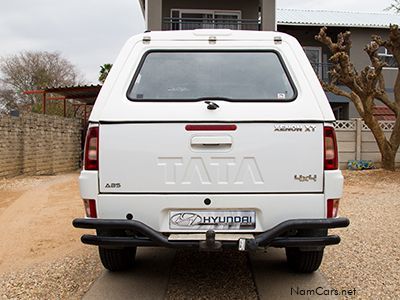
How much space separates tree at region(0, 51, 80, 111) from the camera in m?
27.5

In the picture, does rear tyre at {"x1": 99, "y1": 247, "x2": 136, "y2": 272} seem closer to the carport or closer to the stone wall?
the stone wall

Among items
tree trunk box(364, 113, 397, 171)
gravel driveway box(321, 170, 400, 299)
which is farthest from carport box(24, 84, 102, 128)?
gravel driveway box(321, 170, 400, 299)

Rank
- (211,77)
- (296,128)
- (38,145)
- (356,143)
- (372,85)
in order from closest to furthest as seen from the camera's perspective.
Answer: (296,128) < (211,77) < (372,85) < (38,145) < (356,143)

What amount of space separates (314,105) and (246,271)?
191cm

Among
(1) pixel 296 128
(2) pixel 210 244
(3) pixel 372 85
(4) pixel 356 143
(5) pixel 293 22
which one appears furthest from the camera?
(5) pixel 293 22

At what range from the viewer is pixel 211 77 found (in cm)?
348

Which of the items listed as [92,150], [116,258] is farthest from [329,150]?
[116,258]

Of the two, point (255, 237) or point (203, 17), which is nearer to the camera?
point (255, 237)

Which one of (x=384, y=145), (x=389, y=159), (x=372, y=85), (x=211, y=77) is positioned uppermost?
(x=211, y=77)

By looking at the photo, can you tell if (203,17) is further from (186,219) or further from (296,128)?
(186,219)

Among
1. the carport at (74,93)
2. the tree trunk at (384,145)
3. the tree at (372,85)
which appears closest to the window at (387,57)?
the tree at (372,85)

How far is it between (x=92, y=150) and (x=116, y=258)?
1.32 m

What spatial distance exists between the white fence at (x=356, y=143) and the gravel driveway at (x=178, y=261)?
18.4 ft

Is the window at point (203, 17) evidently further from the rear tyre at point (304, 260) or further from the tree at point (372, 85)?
the rear tyre at point (304, 260)
